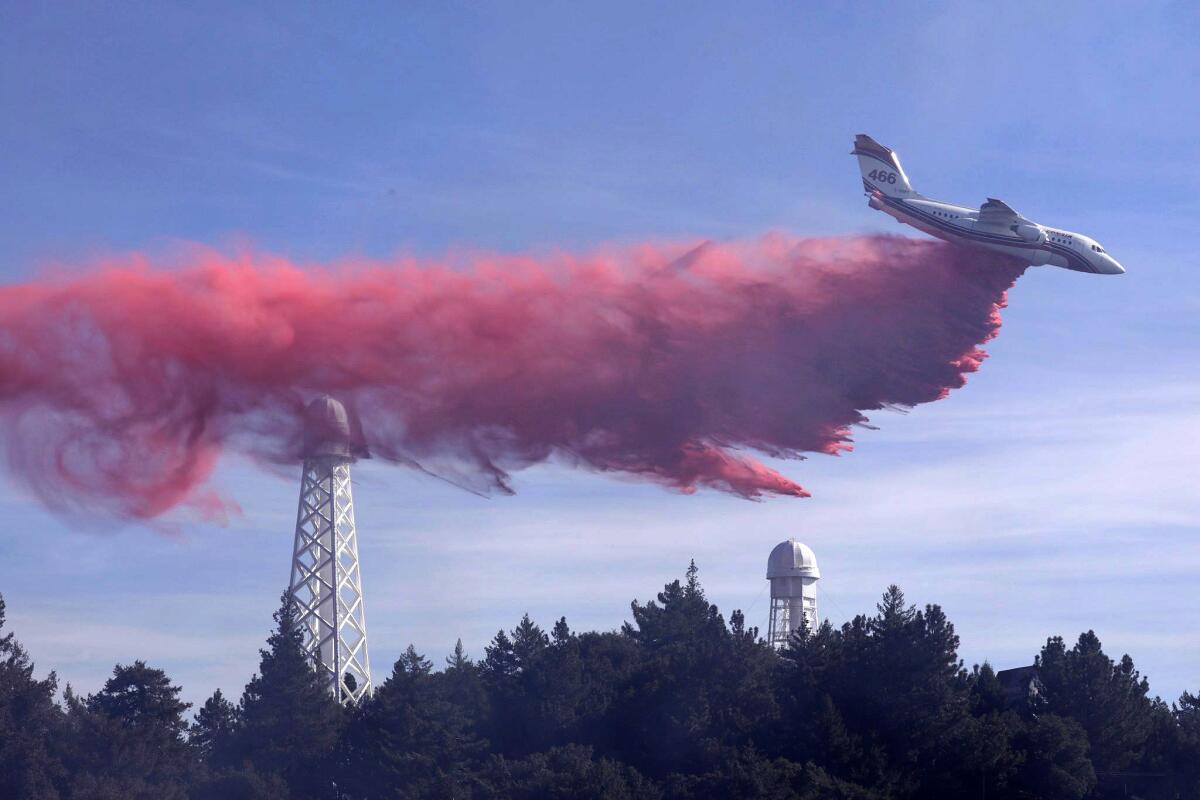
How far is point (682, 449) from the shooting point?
188 feet

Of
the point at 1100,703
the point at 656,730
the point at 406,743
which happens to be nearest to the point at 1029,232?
the point at 1100,703

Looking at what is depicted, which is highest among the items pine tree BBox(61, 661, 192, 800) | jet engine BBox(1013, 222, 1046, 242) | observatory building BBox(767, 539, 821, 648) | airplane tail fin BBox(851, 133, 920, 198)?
airplane tail fin BBox(851, 133, 920, 198)

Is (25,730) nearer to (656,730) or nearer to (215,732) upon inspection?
(215,732)

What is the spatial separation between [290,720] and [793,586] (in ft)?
116

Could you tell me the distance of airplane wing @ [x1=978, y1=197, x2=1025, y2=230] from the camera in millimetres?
57781

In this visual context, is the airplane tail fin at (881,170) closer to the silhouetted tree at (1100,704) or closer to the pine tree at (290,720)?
the silhouetted tree at (1100,704)

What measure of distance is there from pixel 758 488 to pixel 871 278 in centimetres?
956

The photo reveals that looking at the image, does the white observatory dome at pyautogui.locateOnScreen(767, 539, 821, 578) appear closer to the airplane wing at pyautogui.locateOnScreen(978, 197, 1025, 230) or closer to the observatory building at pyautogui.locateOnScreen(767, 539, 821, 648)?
the observatory building at pyautogui.locateOnScreen(767, 539, 821, 648)

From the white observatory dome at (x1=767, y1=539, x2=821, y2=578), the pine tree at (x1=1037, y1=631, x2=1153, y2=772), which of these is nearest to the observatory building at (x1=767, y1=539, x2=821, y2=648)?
the white observatory dome at (x1=767, y1=539, x2=821, y2=578)

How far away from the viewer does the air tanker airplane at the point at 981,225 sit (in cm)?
5788

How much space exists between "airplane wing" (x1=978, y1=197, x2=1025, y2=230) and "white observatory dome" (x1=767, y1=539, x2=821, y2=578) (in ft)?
133

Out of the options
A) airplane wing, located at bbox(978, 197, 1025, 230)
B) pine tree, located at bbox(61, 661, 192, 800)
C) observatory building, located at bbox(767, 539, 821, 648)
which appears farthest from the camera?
observatory building, located at bbox(767, 539, 821, 648)

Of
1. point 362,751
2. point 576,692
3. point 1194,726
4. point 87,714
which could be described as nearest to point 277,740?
point 362,751

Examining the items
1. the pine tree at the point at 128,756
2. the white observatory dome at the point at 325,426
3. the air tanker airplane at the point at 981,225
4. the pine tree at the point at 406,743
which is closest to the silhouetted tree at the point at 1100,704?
the air tanker airplane at the point at 981,225
